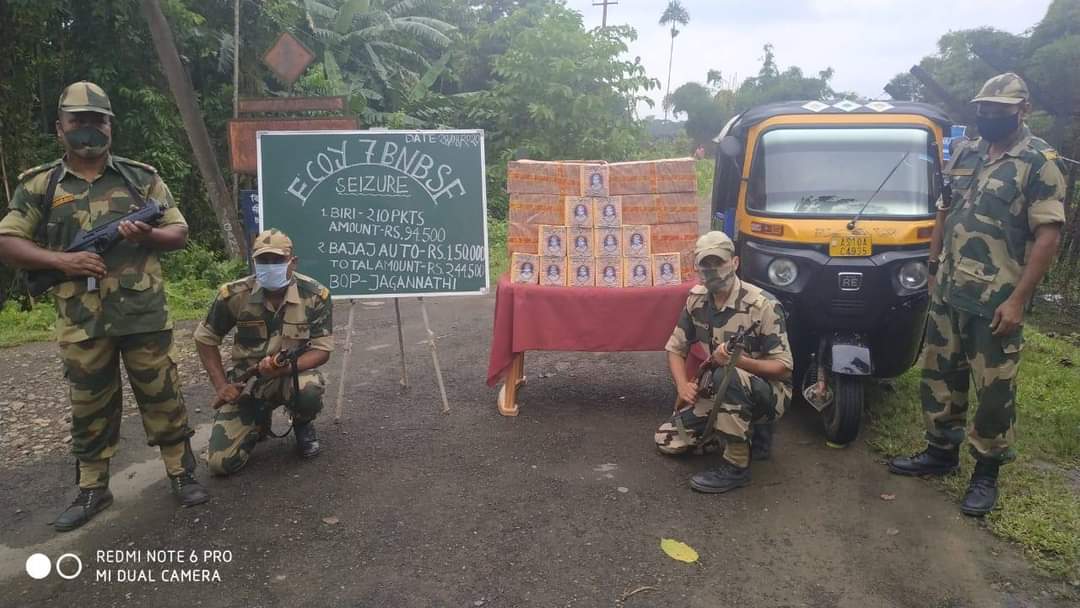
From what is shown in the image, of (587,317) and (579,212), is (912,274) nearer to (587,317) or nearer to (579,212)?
(587,317)

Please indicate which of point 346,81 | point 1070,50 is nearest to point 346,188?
point 346,81

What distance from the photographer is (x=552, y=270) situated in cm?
498

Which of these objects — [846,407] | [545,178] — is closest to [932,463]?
[846,407]

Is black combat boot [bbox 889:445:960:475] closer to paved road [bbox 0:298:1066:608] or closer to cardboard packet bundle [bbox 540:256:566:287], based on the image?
paved road [bbox 0:298:1066:608]

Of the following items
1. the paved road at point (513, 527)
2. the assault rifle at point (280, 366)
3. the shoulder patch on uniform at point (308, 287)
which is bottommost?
the paved road at point (513, 527)

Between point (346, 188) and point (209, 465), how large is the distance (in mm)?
2010

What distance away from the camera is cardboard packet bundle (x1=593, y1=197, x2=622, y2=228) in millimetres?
5035

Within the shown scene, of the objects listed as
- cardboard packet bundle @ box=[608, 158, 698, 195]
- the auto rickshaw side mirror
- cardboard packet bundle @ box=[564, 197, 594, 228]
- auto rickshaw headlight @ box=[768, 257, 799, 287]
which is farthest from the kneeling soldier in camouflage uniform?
the auto rickshaw side mirror

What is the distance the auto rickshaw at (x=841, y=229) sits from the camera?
14.5 ft

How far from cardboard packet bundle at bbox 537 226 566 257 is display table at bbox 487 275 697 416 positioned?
269 millimetres

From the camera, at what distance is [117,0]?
33.1 feet

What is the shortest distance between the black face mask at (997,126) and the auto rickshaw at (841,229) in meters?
0.90

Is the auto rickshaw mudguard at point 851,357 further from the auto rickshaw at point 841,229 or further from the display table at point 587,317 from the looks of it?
the display table at point 587,317

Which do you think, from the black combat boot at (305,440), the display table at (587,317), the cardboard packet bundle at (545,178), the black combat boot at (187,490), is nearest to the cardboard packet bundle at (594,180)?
the cardboard packet bundle at (545,178)
